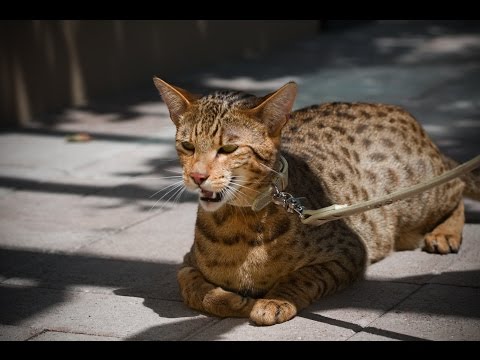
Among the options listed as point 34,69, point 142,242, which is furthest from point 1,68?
point 142,242

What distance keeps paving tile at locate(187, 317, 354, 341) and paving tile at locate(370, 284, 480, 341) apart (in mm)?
265

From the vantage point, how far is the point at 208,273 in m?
5.74

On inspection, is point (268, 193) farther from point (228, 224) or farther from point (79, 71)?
point (79, 71)

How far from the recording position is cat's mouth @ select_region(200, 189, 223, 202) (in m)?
5.34

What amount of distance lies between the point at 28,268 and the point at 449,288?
2.82 meters

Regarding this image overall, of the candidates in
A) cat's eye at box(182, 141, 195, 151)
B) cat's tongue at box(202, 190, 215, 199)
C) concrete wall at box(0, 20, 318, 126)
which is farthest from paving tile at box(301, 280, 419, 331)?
concrete wall at box(0, 20, 318, 126)

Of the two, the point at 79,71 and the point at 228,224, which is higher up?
the point at 79,71

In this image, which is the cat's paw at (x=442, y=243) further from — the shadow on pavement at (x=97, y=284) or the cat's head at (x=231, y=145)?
the cat's head at (x=231, y=145)

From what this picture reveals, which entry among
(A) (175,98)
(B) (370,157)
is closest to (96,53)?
(B) (370,157)

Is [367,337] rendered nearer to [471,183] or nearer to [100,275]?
[100,275]

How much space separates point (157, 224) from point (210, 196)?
6.96 ft

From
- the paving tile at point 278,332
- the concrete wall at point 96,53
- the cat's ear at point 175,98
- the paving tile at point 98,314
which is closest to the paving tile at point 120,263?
the paving tile at point 98,314

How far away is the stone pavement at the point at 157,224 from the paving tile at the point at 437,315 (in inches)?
0.4

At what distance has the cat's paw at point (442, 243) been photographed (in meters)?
6.50
